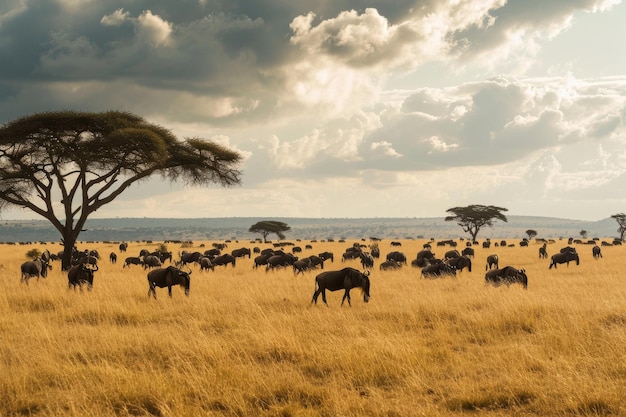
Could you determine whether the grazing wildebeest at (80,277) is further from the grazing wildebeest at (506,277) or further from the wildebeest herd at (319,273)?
the grazing wildebeest at (506,277)

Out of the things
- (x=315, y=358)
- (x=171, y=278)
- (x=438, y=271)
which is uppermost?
(x=171, y=278)

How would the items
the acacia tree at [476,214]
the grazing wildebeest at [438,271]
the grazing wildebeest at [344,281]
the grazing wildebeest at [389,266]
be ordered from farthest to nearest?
the acacia tree at [476,214]
the grazing wildebeest at [389,266]
the grazing wildebeest at [438,271]
the grazing wildebeest at [344,281]

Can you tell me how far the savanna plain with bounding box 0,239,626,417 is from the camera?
267 inches

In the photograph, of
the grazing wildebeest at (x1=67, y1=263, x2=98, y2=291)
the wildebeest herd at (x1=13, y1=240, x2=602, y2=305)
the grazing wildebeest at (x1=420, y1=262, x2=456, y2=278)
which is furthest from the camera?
the grazing wildebeest at (x1=420, y1=262, x2=456, y2=278)

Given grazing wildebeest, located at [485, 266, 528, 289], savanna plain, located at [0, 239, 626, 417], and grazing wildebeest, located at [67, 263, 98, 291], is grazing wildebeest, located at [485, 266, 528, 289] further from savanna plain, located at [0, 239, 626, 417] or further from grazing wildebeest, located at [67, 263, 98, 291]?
grazing wildebeest, located at [67, 263, 98, 291]

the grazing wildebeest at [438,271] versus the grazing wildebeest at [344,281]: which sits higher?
the grazing wildebeest at [344,281]

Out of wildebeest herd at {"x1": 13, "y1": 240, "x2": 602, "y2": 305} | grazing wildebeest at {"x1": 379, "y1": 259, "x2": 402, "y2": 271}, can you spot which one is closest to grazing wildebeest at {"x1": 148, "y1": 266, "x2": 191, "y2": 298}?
wildebeest herd at {"x1": 13, "y1": 240, "x2": 602, "y2": 305}

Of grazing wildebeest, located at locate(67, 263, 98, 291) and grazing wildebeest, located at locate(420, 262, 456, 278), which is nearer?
grazing wildebeest, located at locate(67, 263, 98, 291)

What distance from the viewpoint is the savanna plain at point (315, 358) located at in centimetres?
679

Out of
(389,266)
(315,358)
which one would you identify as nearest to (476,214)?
(389,266)

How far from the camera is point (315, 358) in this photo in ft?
28.9

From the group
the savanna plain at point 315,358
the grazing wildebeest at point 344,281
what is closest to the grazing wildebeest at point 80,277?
the savanna plain at point 315,358

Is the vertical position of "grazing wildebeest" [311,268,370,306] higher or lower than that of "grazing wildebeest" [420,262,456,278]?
higher

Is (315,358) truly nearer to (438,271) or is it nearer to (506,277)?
(506,277)
